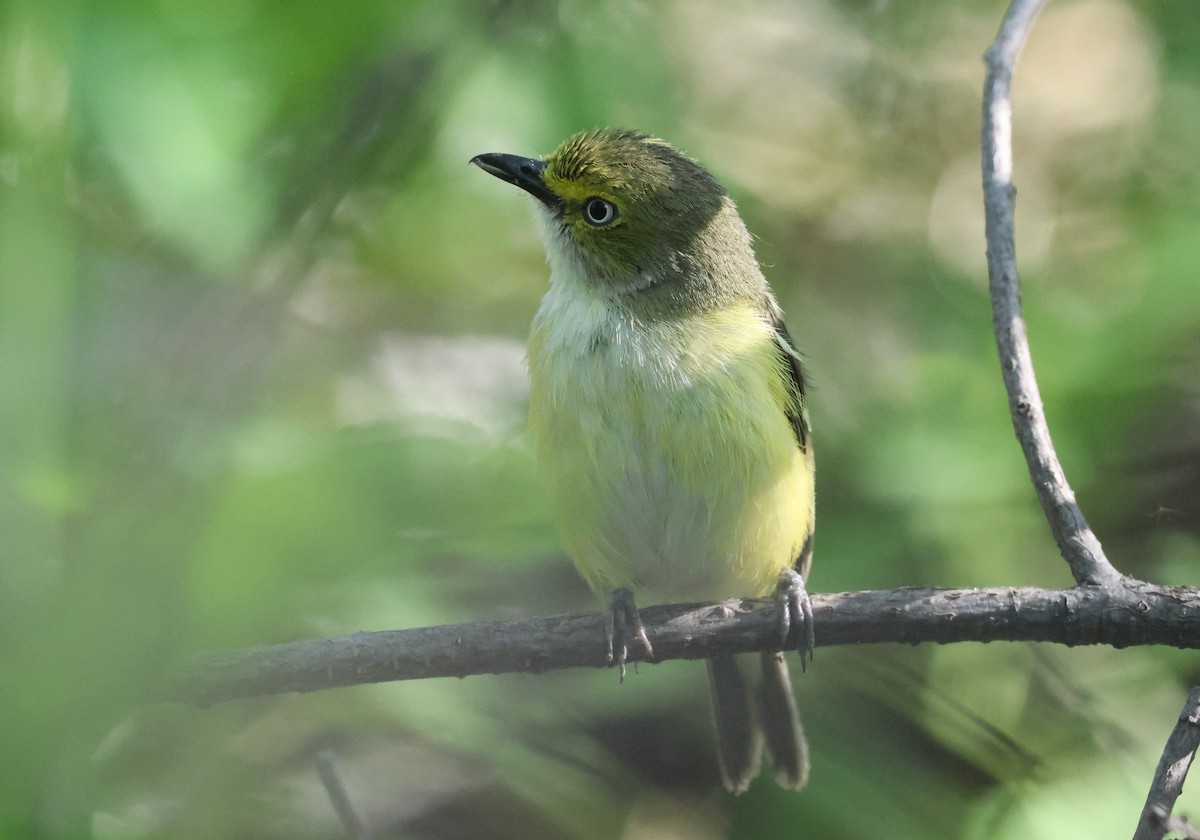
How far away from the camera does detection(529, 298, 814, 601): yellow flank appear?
3.60 metres

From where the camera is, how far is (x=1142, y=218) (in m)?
4.76

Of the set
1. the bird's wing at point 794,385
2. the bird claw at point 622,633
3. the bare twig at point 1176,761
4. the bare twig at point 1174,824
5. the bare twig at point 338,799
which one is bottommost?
the bare twig at point 338,799

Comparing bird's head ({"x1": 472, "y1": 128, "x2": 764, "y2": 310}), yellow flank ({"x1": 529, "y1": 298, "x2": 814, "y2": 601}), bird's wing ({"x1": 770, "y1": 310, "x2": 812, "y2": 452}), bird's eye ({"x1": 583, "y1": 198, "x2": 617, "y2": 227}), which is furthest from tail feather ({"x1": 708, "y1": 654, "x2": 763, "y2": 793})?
bird's eye ({"x1": 583, "y1": 198, "x2": 617, "y2": 227})

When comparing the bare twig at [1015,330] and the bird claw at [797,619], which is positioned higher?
the bare twig at [1015,330]

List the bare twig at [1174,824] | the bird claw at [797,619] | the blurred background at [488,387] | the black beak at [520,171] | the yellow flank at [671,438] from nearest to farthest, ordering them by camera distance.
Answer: the blurred background at [488,387]
the bare twig at [1174,824]
the bird claw at [797,619]
the yellow flank at [671,438]
the black beak at [520,171]

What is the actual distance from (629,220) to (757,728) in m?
1.92

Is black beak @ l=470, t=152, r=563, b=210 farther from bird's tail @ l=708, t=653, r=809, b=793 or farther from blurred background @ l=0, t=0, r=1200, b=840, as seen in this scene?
bird's tail @ l=708, t=653, r=809, b=793

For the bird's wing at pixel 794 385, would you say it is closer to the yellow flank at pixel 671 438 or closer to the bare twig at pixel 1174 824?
the yellow flank at pixel 671 438

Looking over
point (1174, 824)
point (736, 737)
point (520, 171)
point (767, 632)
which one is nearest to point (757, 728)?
point (736, 737)

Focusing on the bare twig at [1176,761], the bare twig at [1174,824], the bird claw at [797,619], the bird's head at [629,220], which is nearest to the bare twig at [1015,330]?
the bare twig at [1176,761]

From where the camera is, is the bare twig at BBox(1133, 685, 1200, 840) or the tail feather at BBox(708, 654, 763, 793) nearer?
the bare twig at BBox(1133, 685, 1200, 840)

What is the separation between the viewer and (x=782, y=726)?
4367 millimetres

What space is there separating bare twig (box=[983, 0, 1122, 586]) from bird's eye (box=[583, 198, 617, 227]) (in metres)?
1.32

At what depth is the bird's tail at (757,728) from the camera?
14.0 feet
